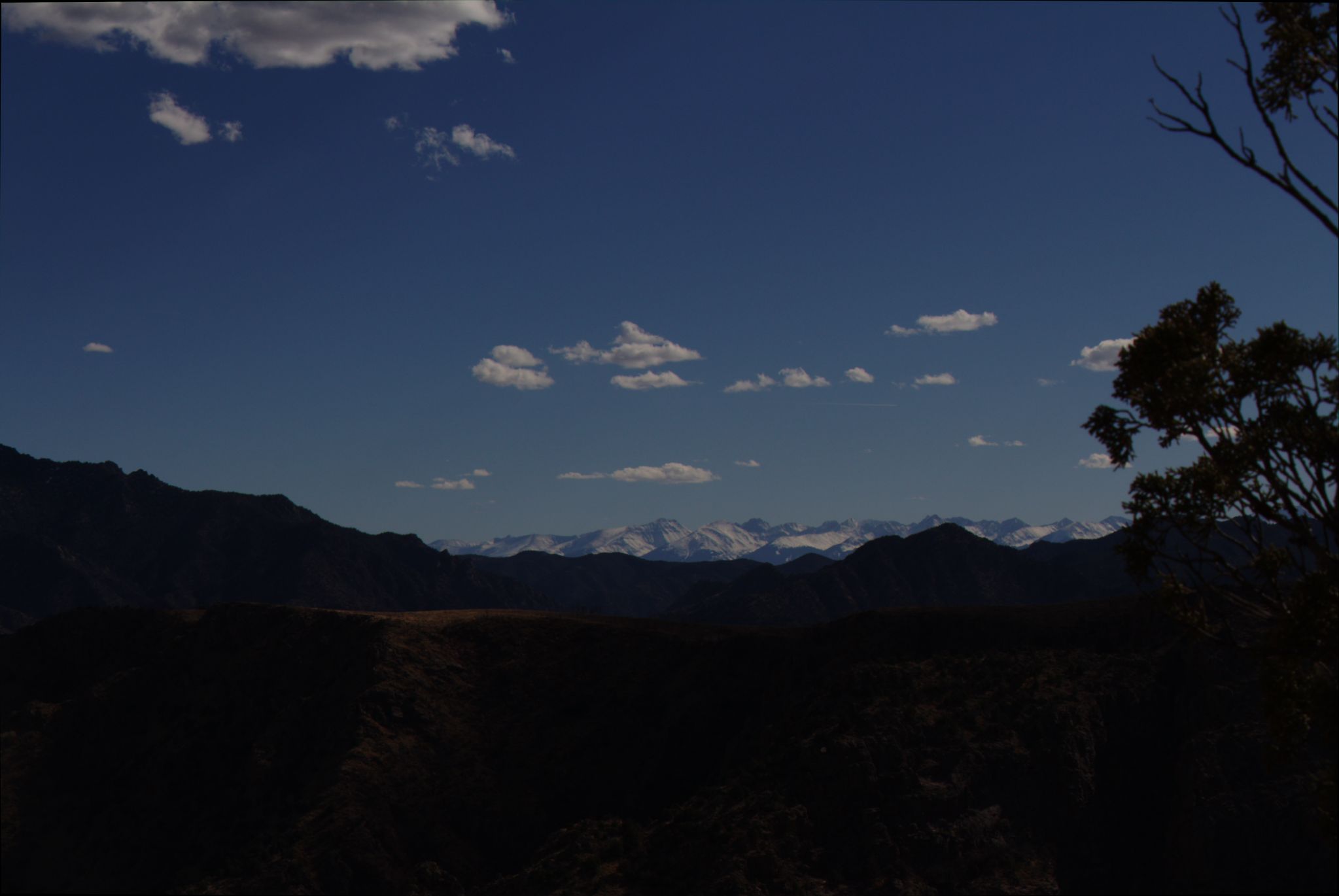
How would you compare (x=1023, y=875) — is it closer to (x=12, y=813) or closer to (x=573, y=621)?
(x=573, y=621)

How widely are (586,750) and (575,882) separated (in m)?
14.8

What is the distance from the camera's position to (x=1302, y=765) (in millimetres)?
54781

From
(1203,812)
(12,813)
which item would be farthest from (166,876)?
(1203,812)

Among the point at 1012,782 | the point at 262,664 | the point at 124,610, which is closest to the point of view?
the point at 1012,782

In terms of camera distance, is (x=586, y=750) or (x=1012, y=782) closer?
(x=1012, y=782)

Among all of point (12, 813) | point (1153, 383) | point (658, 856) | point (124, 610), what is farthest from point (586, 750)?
point (1153, 383)

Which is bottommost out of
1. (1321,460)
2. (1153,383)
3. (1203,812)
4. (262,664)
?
(1203,812)

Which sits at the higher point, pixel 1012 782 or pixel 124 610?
pixel 124 610

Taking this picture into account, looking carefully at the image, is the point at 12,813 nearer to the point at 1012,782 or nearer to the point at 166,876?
the point at 166,876

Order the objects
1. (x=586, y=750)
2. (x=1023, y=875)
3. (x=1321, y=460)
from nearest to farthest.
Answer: (x=1321, y=460)
(x=1023, y=875)
(x=586, y=750)

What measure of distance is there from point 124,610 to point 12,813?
78.1ft

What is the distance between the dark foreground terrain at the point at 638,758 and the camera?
54688 millimetres

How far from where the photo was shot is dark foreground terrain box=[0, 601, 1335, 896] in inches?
2153

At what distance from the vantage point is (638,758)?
69.4m
